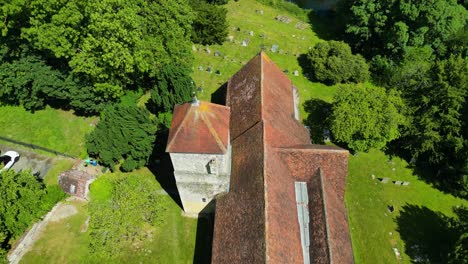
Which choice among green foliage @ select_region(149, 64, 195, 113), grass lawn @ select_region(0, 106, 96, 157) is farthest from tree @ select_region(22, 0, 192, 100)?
grass lawn @ select_region(0, 106, 96, 157)

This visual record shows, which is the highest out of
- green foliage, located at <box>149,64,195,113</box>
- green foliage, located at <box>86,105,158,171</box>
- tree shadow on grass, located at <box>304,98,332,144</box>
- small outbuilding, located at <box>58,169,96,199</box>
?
green foliage, located at <box>149,64,195,113</box>

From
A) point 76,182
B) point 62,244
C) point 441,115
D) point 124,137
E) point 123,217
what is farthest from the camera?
point 441,115

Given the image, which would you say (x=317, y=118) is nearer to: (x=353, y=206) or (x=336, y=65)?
(x=336, y=65)

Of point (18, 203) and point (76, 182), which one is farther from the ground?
point (18, 203)

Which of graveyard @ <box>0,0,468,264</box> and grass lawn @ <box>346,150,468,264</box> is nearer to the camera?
graveyard @ <box>0,0,468,264</box>

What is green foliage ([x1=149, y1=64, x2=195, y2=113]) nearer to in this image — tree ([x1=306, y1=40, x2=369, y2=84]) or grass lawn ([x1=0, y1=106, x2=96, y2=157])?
grass lawn ([x1=0, y1=106, x2=96, y2=157])

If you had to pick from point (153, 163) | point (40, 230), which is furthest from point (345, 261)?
point (40, 230)

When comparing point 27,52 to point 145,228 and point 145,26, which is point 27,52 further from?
point 145,228

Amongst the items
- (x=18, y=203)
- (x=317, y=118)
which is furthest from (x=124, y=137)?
(x=317, y=118)
